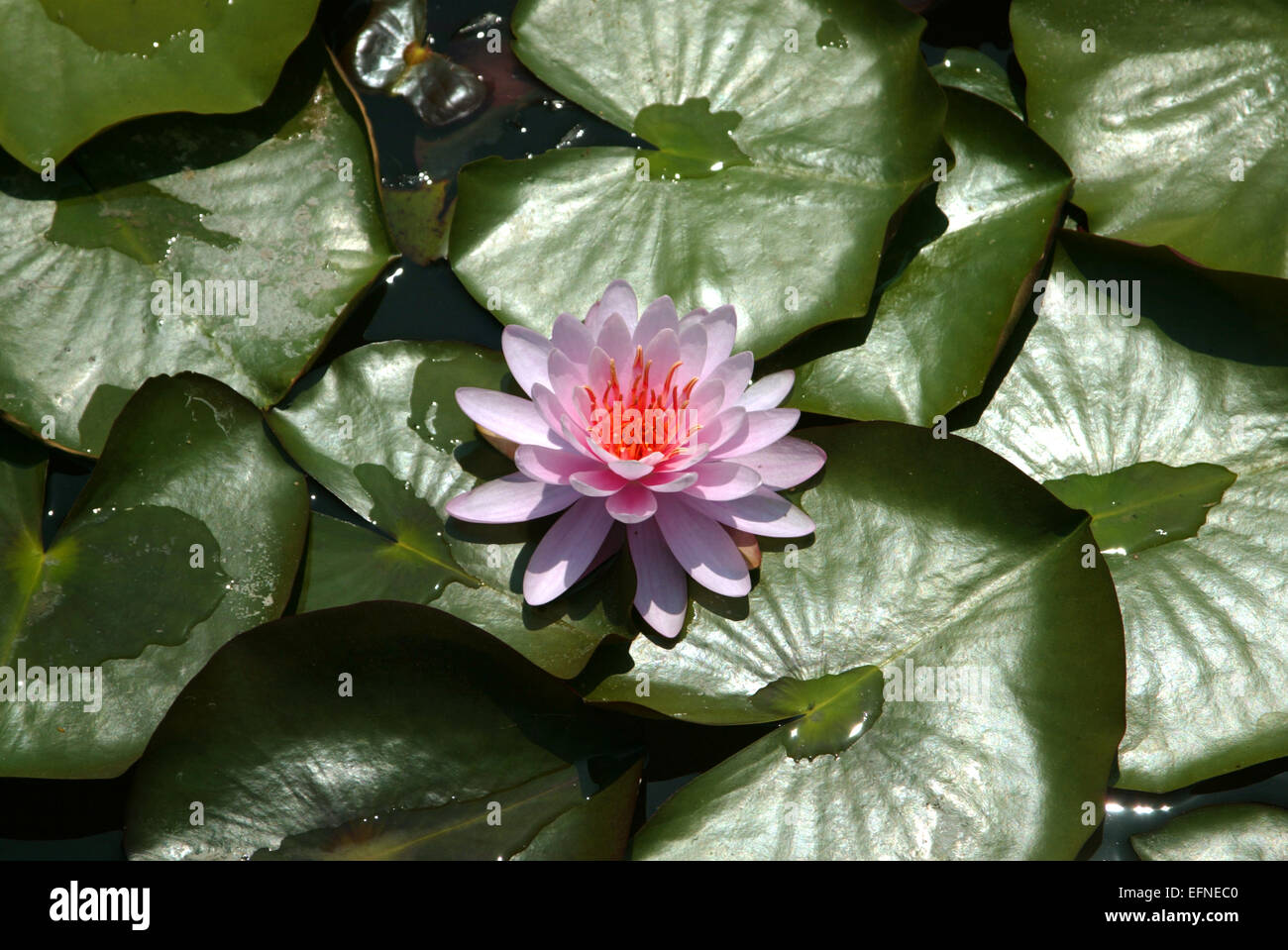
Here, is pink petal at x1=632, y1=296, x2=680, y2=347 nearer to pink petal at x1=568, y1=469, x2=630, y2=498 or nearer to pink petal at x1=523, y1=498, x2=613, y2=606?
pink petal at x1=568, y1=469, x2=630, y2=498

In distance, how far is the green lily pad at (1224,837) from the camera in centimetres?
237

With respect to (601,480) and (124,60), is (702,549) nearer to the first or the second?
(601,480)

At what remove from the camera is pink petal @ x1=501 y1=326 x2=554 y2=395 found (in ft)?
8.03

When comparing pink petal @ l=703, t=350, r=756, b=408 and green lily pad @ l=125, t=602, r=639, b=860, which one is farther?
pink petal @ l=703, t=350, r=756, b=408

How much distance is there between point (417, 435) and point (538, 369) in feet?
1.39

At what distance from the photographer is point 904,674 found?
2355 millimetres

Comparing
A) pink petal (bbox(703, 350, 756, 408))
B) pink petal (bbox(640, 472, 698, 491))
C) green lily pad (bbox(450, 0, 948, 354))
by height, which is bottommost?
pink petal (bbox(640, 472, 698, 491))

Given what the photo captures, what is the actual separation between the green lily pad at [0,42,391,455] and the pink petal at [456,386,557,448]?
56cm

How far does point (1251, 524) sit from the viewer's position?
2.52 m

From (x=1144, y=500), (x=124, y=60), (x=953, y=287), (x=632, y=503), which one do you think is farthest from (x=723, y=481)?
(x=124, y=60)

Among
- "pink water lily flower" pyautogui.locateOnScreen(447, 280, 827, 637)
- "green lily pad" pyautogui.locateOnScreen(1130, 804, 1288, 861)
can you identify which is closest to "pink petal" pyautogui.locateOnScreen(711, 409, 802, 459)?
"pink water lily flower" pyautogui.locateOnScreen(447, 280, 827, 637)
